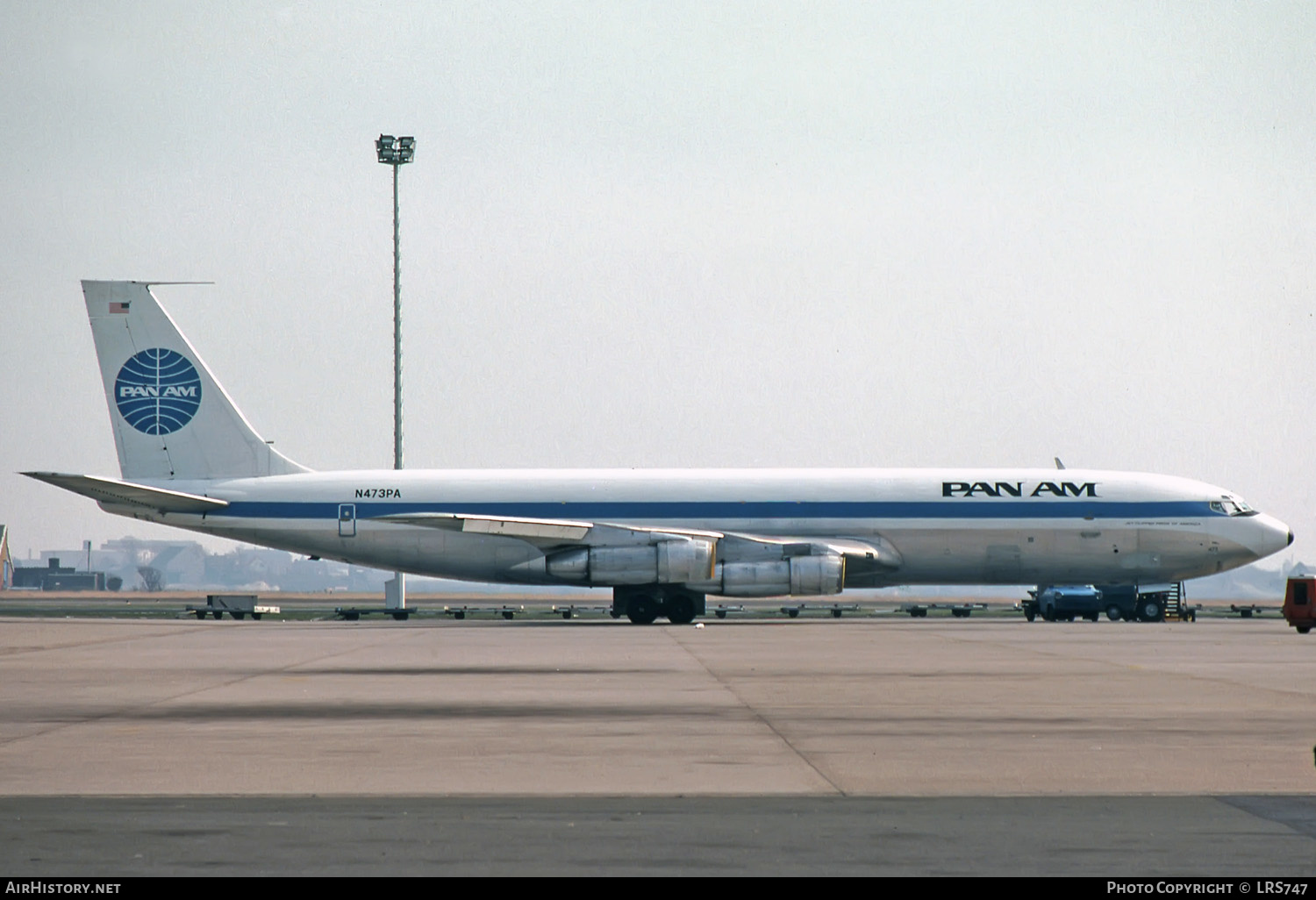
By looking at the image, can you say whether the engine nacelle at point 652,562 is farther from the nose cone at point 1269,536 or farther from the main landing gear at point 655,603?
the nose cone at point 1269,536

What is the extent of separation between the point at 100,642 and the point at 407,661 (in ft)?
38.0

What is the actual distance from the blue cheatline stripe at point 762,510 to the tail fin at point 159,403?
9.92 feet

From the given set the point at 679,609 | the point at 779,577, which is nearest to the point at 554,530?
the point at 679,609

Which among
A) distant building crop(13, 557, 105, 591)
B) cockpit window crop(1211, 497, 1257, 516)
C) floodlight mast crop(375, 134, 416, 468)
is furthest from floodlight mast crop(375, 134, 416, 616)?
distant building crop(13, 557, 105, 591)

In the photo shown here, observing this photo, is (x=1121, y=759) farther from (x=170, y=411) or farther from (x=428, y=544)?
(x=170, y=411)

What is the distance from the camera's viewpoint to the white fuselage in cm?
5300

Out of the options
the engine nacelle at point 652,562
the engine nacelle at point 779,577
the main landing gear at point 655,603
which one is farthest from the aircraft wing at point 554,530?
the main landing gear at point 655,603

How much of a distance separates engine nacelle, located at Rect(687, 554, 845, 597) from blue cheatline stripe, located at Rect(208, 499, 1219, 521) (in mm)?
2240

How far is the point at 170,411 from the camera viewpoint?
56344 mm

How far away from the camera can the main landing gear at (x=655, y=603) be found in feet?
171

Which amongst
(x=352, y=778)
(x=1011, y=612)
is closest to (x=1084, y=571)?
(x=1011, y=612)

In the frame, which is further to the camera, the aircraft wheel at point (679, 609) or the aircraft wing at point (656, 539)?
the aircraft wheel at point (679, 609)

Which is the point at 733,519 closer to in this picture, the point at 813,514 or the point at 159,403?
the point at 813,514
